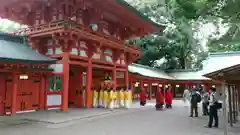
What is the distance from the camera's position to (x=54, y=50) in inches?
574

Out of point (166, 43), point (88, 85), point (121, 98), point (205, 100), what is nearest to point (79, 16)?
point (88, 85)

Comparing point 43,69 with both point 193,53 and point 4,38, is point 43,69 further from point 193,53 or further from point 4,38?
point 193,53

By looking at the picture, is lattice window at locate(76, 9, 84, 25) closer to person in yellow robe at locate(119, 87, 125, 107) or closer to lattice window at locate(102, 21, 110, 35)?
lattice window at locate(102, 21, 110, 35)

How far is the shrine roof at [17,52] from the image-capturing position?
11.1 metres

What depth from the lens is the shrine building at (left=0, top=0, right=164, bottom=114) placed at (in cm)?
1220

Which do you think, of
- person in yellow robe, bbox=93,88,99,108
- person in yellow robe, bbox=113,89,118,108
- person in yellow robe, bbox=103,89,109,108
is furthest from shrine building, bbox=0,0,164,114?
person in yellow robe, bbox=113,89,118,108

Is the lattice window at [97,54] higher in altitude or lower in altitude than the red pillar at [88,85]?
higher

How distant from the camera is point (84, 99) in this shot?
1634 cm

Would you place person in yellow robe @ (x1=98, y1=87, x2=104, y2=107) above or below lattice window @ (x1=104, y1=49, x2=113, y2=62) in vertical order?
below

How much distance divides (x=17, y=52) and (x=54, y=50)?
2.51 metres

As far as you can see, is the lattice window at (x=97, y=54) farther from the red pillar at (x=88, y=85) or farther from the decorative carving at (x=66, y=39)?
the decorative carving at (x=66, y=39)

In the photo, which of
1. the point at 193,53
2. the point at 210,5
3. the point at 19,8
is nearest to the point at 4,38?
the point at 19,8

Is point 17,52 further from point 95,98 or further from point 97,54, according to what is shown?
point 95,98

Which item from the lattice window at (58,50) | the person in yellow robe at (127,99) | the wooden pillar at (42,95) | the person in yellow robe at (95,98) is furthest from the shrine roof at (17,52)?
the person in yellow robe at (127,99)
